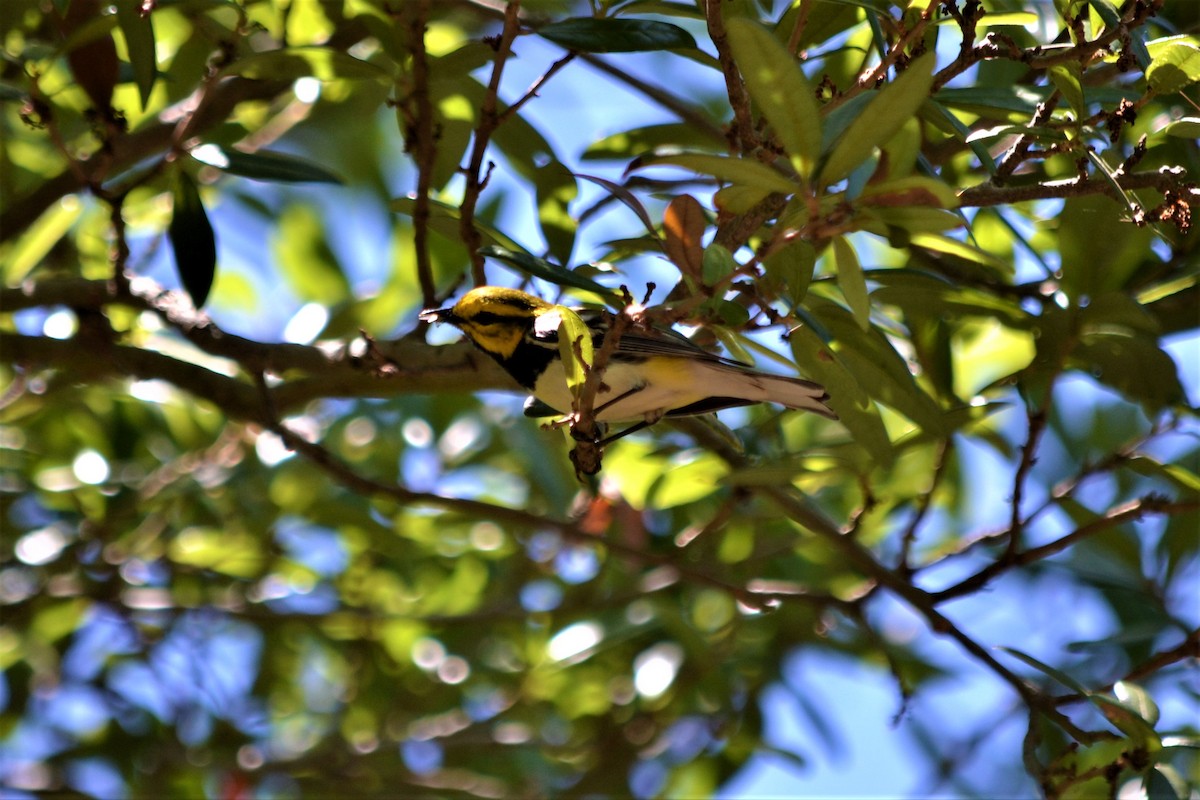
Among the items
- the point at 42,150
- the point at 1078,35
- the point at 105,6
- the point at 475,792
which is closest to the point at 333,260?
the point at 42,150

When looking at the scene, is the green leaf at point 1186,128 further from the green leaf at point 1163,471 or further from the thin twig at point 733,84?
the green leaf at point 1163,471

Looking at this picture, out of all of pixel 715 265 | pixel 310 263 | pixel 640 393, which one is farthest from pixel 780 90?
pixel 310 263

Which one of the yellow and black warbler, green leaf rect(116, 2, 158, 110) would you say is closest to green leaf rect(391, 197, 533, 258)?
the yellow and black warbler

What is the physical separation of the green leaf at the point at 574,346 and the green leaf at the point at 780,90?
1.12 feet

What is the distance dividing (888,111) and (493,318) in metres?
1.16

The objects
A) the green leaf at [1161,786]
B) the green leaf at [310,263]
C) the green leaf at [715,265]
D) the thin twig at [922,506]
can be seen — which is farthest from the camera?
the green leaf at [310,263]

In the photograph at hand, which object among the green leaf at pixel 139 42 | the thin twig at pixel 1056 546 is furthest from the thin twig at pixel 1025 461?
the green leaf at pixel 139 42

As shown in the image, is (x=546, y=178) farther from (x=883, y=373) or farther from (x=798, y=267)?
(x=798, y=267)

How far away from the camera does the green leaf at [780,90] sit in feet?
4.08

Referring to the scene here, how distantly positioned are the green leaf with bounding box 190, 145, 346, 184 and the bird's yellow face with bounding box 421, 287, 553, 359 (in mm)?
322

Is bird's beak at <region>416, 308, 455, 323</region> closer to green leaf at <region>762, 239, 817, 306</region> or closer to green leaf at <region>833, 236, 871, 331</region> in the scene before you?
green leaf at <region>762, 239, 817, 306</region>

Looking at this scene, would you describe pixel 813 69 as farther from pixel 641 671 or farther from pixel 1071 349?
pixel 641 671

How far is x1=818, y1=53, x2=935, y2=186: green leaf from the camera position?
48.4 inches

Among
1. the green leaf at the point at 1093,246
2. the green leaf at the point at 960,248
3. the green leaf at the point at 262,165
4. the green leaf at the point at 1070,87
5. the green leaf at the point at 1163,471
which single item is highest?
the green leaf at the point at 1070,87
